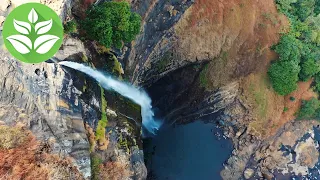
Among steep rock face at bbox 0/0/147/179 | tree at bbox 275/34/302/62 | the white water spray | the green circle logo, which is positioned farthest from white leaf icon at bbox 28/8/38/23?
tree at bbox 275/34/302/62

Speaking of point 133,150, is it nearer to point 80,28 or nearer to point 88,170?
point 88,170

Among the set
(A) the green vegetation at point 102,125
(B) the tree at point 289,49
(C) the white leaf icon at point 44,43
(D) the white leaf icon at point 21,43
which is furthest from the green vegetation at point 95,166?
(B) the tree at point 289,49

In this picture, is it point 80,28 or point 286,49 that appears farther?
point 286,49

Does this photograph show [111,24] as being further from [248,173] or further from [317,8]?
[317,8]

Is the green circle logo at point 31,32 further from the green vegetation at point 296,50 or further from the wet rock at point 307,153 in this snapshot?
the wet rock at point 307,153

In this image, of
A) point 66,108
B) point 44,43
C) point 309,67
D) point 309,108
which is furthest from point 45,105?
point 309,108

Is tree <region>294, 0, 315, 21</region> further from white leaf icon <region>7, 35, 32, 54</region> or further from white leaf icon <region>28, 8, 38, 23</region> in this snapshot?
white leaf icon <region>7, 35, 32, 54</region>

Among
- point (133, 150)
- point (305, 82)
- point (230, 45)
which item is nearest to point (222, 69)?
point (230, 45)
